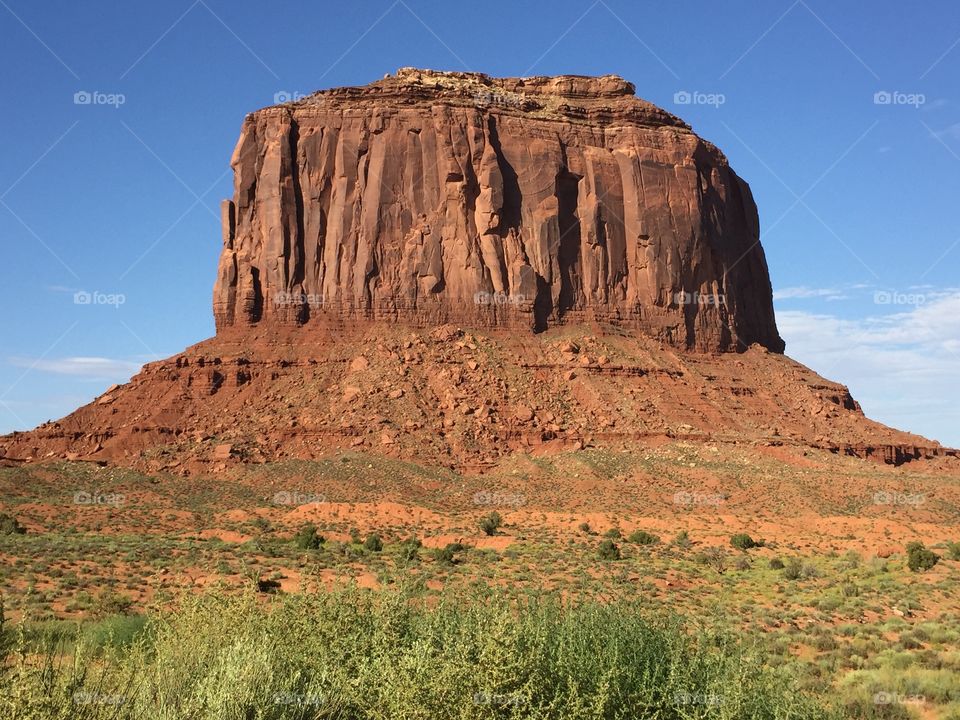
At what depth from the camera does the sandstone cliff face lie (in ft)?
213

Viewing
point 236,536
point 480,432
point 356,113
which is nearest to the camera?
point 236,536

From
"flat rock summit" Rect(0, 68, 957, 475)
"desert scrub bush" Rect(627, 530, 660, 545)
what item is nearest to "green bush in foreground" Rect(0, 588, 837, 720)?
"desert scrub bush" Rect(627, 530, 660, 545)

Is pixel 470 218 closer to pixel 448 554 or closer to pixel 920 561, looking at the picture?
pixel 448 554

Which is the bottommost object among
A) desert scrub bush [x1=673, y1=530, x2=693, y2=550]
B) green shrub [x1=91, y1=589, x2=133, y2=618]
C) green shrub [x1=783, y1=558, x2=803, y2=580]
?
green shrub [x1=91, y1=589, x2=133, y2=618]

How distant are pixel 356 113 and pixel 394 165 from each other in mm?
5865

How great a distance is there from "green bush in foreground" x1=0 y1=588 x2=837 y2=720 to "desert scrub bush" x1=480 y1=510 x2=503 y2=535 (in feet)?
82.4

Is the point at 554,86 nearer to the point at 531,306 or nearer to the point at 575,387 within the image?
the point at 531,306

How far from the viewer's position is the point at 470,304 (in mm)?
64188

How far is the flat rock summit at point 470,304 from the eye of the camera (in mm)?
55344

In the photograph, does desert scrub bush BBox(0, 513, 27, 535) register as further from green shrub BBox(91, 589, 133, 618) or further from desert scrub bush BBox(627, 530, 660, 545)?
desert scrub bush BBox(627, 530, 660, 545)

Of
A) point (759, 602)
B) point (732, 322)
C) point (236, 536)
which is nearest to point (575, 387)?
point (732, 322)

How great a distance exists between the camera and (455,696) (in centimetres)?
811

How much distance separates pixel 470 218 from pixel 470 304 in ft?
22.4

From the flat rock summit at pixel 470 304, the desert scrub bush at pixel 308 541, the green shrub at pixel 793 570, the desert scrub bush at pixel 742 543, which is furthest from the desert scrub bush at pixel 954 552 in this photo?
the flat rock summit at pixel 470 304
